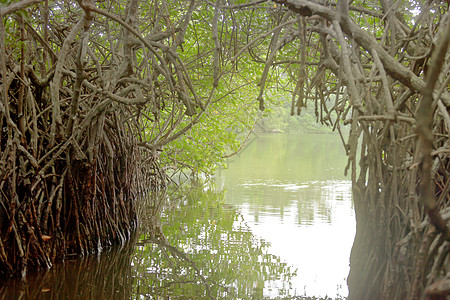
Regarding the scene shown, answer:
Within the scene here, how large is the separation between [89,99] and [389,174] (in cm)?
264

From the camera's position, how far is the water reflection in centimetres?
434

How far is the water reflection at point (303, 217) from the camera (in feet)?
14.2

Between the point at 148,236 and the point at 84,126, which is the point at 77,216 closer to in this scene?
the point at 84,126

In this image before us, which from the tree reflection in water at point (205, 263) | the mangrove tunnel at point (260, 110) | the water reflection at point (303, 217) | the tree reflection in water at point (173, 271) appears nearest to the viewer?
the mangrove tunnel at point (260, 110)

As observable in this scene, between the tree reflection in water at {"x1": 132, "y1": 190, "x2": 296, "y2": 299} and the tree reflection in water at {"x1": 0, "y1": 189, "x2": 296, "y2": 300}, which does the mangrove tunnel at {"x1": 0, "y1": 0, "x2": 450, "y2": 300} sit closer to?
the tree reflection in water at {"x1": 0, "y1": 189, "x2": 296, "y2": 300}

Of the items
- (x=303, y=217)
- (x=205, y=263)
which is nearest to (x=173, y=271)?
(x=205, y=263)

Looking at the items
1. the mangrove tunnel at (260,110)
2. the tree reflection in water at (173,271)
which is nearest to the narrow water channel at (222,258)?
the tree reflection in water at (173,271)

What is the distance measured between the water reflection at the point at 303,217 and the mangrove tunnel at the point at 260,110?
44cm

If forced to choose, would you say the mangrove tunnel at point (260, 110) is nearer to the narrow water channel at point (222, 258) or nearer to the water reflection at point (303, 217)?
the narrow water channel at point (222, 258)

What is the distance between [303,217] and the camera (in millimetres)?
6938

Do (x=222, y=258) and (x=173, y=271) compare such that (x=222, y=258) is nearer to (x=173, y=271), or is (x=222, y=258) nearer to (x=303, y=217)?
(x=173, y=271)

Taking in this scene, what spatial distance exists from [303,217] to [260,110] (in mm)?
2917

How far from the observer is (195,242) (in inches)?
212

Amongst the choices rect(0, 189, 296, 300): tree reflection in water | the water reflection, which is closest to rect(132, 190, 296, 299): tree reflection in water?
rect(0, 189, 296, 300): tree reflection in water
